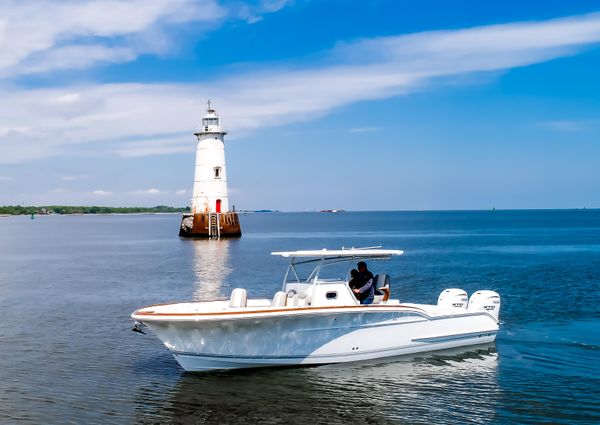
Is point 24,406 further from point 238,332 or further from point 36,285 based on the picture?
point 36,285

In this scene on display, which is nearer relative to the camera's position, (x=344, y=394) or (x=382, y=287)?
(x=344, y=394)

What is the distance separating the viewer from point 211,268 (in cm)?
4244

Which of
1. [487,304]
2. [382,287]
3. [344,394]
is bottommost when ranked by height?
[344,394]

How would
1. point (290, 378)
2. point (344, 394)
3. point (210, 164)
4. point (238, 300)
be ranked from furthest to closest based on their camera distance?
point (210, 164) < point (238, 300) < point (290, 378) < point (344, 394)

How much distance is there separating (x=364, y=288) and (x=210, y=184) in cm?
5083

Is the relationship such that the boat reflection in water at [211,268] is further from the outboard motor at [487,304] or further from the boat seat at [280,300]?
the outboard motor at [487,304]

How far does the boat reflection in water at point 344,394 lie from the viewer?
12.5m

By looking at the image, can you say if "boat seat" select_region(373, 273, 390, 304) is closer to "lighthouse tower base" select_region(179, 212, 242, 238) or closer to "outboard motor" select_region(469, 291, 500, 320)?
"outboard motor" select_region(469, 291, 500, 320)

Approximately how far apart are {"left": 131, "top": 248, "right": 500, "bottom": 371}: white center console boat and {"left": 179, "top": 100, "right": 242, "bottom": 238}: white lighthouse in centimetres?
4931

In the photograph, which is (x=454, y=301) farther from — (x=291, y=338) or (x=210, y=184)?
(x=210, y=184)

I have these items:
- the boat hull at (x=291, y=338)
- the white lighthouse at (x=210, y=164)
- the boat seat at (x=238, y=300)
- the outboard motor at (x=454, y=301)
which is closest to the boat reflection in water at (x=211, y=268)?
the white lighthouse at (x=210, y=164)

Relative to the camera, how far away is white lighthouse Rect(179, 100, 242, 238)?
65000mm

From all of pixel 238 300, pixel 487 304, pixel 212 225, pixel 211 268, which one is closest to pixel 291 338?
pixel 238 300

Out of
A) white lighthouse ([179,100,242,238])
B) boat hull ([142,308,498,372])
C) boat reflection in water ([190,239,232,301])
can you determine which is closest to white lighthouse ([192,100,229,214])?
white lighthouse ([179,100,242,238])
